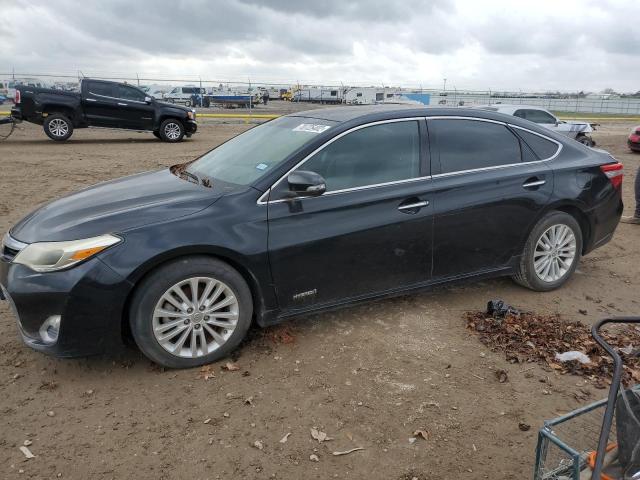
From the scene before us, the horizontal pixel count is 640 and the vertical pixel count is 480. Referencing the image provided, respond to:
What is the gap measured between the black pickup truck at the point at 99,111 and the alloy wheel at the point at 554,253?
13.8 m

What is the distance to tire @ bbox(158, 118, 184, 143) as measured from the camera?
16.4m

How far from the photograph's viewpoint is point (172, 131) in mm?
16500

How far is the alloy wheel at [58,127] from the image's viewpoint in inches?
595

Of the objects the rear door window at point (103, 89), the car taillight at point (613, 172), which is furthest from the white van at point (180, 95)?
the car taillight at point (613, 172)

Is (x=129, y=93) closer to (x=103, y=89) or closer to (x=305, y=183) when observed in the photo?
(x=103, y=89)

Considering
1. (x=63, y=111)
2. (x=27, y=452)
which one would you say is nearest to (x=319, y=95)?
(x=63, y=111)

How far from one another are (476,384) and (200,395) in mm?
1719

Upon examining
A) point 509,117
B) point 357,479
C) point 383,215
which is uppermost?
point 509,117

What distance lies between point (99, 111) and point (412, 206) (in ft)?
45.9

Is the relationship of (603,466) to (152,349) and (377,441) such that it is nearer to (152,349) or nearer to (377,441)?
(377,441)

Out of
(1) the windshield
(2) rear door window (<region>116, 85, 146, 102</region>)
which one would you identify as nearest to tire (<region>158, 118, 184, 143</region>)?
(2) rear door window (<region>116, 85, 146, 102</region>)

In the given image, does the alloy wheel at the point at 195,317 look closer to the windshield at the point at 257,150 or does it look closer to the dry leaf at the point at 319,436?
the windshield at the point at 257,150

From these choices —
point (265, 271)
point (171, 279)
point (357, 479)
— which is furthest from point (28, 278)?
point (357, 479)

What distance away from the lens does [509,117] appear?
464 centimetres
